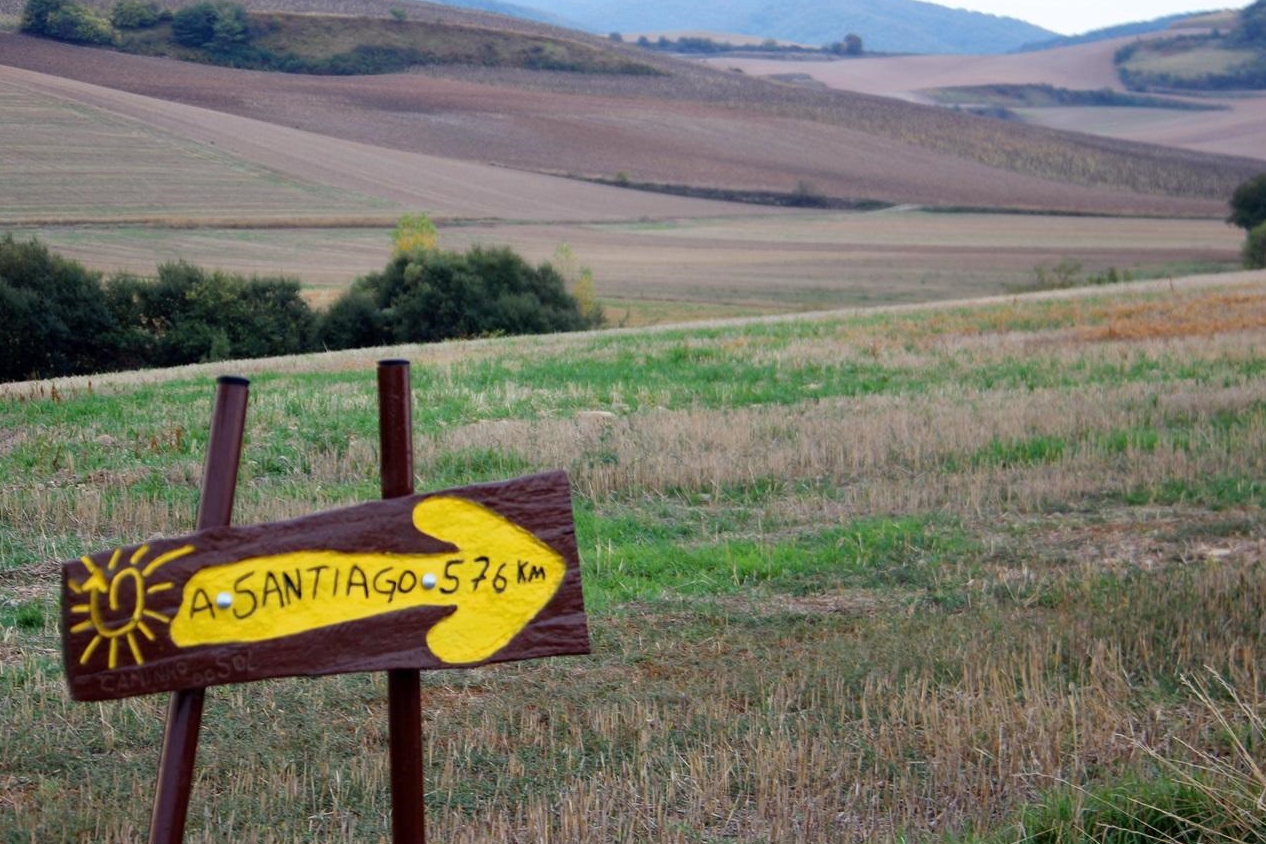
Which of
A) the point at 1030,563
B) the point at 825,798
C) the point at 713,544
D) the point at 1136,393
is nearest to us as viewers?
the point at 825,798

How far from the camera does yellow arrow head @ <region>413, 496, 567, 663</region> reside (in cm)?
373

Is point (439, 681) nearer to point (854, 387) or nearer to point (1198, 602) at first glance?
point (1198, 602)

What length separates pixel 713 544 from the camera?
9.74 metres

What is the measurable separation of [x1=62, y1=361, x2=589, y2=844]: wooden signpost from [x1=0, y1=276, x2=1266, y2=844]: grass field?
56.5 inches

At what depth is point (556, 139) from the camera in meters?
108

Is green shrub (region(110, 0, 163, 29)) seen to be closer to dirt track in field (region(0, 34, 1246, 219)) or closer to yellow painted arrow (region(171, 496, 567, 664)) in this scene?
dirt track in field (region(0, 34, 1246, 219))

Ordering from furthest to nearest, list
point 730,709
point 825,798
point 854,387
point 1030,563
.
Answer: point 854,387 → point 1030,563 → point 730,709 → point 825,798

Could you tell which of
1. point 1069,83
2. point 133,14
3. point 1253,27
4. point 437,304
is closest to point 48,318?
point 437,304

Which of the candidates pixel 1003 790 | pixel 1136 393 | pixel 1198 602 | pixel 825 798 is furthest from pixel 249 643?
pixel 1136 393

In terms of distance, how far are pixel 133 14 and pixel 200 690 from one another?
104 meters

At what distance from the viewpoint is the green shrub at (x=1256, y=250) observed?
64.0 meters

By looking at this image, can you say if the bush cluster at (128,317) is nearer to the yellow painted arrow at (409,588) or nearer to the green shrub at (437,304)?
the green shrub at (437,304)

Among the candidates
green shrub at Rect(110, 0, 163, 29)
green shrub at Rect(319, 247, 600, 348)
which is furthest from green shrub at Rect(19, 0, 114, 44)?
green shrub at Rect(319, 247, 600, 348)

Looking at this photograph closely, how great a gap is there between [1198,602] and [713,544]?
3430mm
